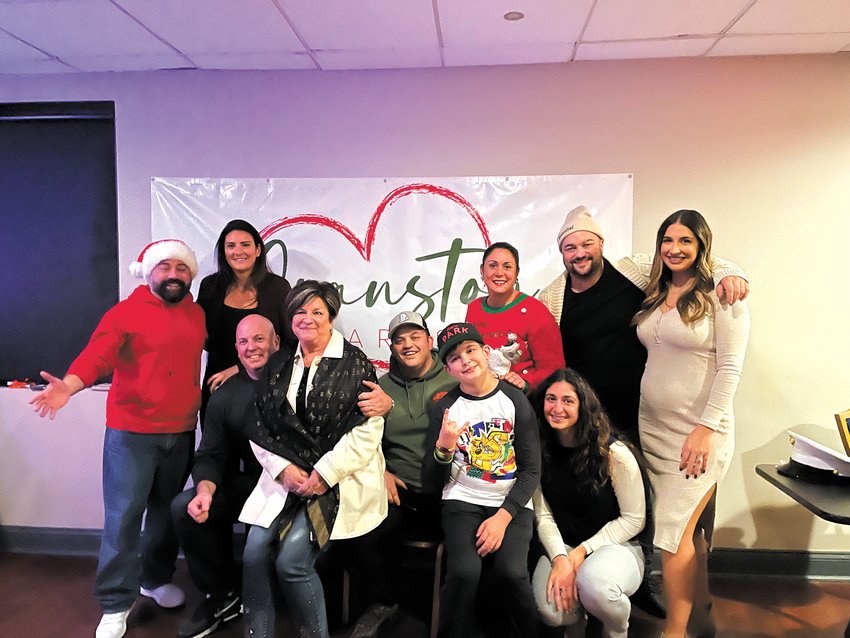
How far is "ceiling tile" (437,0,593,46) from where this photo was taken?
2.18 m

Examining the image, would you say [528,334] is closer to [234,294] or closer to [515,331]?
[515,331]

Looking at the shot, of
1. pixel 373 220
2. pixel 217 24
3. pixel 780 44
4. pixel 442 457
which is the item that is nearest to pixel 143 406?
pixel 442 457

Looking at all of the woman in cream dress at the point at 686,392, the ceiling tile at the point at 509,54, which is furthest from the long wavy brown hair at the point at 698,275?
the ceiling tile at the point at 509,54

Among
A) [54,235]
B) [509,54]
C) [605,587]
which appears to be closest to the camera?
[605,587]

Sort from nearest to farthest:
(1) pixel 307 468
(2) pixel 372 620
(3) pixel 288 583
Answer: (3) pixel 288 583, (1) pixel 307 468, (2) pixel 372 620

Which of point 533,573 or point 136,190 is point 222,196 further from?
point 533,573

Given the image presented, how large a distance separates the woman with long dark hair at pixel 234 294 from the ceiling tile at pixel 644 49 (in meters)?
1.77

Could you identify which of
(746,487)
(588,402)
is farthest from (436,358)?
(746,487)

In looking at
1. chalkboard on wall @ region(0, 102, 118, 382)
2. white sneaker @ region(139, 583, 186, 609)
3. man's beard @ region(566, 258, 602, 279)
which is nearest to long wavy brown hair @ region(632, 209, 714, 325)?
man's beard @ region(566, 258, 602, 279)

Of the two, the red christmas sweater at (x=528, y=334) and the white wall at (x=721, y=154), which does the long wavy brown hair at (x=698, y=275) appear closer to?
the red christmas sweater at (x=528, y=334)

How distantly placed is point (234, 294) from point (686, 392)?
6.31 ft

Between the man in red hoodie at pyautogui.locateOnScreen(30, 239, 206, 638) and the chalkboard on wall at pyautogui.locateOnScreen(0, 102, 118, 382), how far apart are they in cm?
91

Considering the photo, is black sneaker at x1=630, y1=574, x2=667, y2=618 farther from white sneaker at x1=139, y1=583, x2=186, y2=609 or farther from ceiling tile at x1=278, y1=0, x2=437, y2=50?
ceiling tile at x1=278, y1=0, x2=437, y2=50

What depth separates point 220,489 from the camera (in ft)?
7.31
